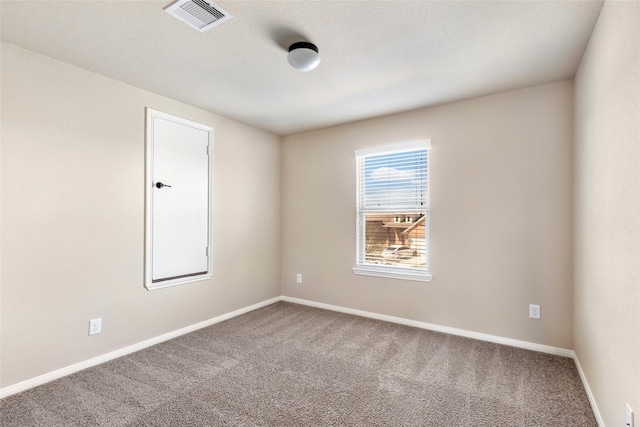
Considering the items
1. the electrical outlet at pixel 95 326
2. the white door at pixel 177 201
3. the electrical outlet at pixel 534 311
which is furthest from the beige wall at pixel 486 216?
the electrical outlet at pixel 95 326

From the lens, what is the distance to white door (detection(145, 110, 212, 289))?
3023 millimetres

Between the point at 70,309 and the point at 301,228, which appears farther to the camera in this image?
the point at 301,228

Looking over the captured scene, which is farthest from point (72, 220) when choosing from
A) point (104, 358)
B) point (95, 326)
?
point (104, 358)

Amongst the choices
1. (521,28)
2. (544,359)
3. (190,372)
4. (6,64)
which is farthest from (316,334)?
(6,64)

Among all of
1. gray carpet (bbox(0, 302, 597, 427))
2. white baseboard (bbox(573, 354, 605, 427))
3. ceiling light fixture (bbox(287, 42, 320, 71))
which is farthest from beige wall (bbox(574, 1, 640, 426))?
ceiling light fixture (bbox(287, 42, 320, 71))

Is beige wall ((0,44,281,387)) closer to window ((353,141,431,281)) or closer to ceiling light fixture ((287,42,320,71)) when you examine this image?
ceiling light fixture ((287,42,320,71))

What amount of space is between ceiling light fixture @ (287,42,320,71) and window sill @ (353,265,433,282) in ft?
7.92

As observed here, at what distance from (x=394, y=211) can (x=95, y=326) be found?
3.13 meters

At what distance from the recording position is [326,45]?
7.21 ft

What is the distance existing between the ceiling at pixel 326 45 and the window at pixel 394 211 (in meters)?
0.72

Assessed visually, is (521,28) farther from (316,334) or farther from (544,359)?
(316,334)

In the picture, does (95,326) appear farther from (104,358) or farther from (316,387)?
(316,387)

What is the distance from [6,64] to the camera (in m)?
2.15

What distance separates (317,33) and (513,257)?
2602 millimetres
